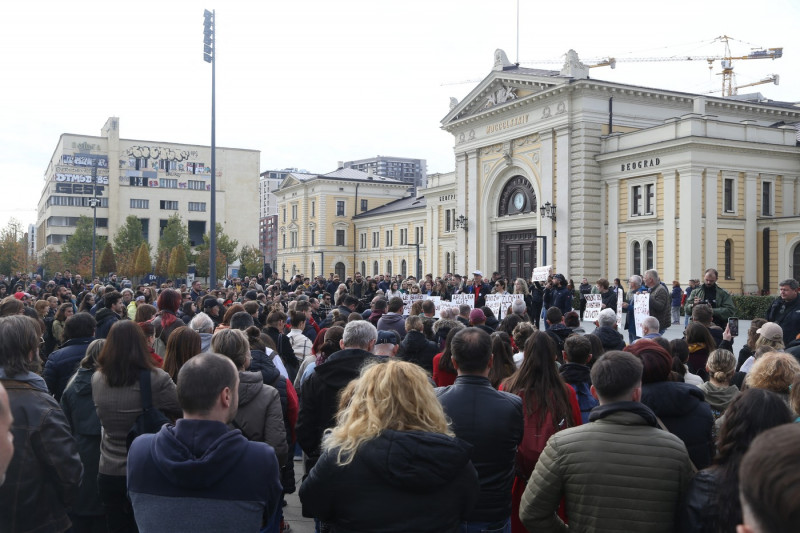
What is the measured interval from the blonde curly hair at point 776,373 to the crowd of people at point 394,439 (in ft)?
0.04

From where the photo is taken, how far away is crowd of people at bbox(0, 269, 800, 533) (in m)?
3.16

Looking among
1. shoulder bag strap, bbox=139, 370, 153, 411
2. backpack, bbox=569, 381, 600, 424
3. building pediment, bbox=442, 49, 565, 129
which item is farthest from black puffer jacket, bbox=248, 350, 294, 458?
building pediment, bbox=442, 49, 565, 129

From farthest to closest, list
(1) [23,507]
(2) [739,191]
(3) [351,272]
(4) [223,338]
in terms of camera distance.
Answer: (3) [351,272] → (2) [739,191] → (4) [223,338] → (1) [23,507]

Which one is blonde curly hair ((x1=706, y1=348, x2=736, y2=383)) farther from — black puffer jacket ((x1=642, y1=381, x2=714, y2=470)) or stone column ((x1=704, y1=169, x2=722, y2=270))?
stone column ((x1=704, y1=169, x2=722, y2=270))

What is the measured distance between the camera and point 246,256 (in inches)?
3386

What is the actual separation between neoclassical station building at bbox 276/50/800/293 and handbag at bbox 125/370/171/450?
110 ft

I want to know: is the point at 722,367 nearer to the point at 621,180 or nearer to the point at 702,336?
the point at 702,336

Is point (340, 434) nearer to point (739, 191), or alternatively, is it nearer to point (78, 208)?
point (739, 191)

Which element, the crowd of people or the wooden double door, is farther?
the wooden double door

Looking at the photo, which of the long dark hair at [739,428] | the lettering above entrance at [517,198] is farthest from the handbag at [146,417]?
the lettering above entrance at [517,198]

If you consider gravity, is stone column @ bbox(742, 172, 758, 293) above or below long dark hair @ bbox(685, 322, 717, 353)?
above

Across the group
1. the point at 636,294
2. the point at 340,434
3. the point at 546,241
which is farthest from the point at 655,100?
the point at 340,434

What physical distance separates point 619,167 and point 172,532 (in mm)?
38283

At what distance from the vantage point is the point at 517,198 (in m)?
44.8
